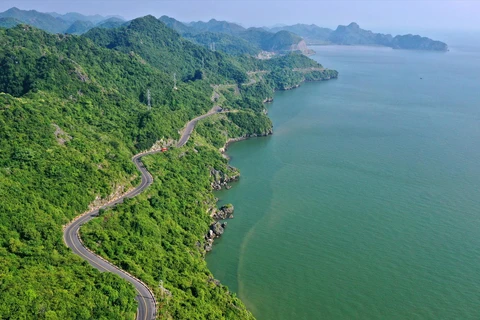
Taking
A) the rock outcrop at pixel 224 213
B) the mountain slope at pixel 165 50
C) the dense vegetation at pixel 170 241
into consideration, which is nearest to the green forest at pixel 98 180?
the dense vegetation at pixel 170 241

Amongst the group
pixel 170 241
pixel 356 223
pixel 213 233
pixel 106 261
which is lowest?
pixel 213 233

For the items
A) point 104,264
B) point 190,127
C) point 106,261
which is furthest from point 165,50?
point 104,264

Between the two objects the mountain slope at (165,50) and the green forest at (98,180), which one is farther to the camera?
the mountain slope at (165,50)

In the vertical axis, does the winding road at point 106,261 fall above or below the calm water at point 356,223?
above

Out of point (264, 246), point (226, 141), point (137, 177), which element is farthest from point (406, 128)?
point (137, 177)

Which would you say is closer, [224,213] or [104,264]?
[104,264]

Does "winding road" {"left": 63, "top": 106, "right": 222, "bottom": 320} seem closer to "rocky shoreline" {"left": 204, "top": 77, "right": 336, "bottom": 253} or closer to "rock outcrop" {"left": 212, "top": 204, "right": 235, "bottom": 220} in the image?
"rock outcrop" {"left": 212, "top": 204, "right": 235, "bottom": 220}

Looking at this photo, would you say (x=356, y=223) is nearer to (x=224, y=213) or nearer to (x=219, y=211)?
(x=224, y=213)

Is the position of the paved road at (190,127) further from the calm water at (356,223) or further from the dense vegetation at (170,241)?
the dense vegetation at (170,241)

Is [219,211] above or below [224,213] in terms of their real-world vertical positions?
above
